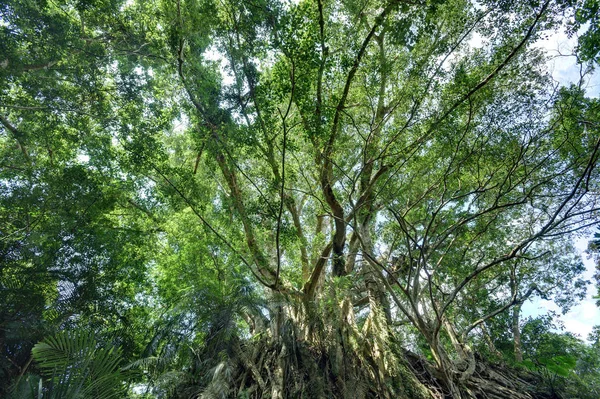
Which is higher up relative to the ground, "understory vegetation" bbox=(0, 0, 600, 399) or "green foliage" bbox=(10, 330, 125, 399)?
"understory vegetation" bbox=(0, 0, 600, 399)

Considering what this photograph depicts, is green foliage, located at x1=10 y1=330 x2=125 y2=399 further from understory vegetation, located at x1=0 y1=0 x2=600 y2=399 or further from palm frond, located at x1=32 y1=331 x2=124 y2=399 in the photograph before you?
understory vegetation, located at x1=0 y1=0 x2=600 y2=399

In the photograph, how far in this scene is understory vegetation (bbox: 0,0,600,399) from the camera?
4.88 meters

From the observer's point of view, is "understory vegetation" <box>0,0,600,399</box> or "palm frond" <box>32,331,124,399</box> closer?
"palm frond" <box>32,331,124,399</box>

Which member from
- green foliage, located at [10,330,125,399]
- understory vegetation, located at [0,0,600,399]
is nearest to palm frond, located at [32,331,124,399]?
green foliage, located at [10,330,125,399]

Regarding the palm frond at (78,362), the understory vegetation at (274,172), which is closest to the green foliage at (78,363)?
the palm frond at (78,362)

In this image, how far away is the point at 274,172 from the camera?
19.7ft

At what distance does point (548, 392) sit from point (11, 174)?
10.9m

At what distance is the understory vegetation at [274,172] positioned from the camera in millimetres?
4879

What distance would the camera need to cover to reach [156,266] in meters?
8.09

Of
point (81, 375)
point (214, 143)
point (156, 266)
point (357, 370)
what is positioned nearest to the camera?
point (81, 375)

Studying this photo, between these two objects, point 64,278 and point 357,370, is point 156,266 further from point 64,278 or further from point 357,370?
point 357,370

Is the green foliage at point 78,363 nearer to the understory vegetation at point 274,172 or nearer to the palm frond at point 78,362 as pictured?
the palm frond at point 78,362

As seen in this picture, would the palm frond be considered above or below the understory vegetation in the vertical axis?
below

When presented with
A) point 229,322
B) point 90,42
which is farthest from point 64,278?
point 90,42
